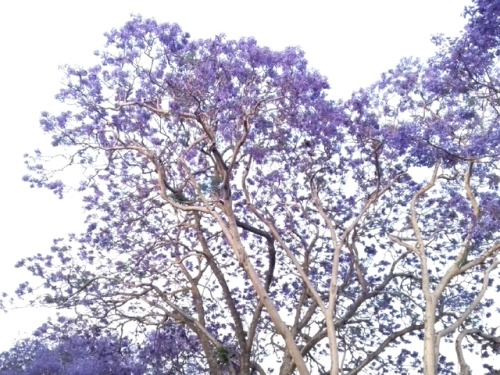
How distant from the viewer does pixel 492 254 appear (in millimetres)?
11156

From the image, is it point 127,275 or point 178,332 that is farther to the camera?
point 178,332

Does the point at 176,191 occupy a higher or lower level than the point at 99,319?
higher

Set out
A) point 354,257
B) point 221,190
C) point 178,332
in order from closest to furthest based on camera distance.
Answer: point 221,190 < point 354,257 < point 178,332

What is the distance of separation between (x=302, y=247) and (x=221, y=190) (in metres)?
2.22

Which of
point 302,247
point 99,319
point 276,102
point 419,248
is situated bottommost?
point 99,319

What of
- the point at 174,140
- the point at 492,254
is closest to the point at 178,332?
the point at 174,140

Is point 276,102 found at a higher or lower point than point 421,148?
higher

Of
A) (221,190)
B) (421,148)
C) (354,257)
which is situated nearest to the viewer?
(421,148)

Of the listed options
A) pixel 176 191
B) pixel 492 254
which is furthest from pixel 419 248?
pixel 176 191

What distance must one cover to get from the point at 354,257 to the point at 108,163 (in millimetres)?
4725

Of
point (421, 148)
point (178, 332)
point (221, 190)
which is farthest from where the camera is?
point (178, 332)

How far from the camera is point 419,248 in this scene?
36.8 ft

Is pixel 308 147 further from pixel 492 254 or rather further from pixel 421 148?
pixel 492 254

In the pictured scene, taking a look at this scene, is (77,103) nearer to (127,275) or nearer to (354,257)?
(127,275)
